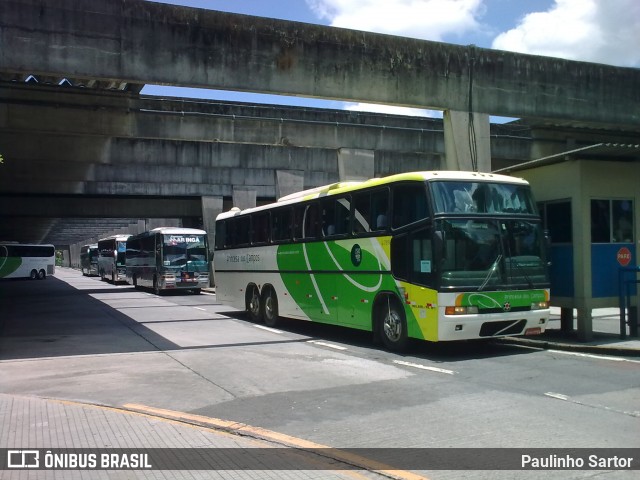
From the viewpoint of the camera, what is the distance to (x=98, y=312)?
2186 centimetres

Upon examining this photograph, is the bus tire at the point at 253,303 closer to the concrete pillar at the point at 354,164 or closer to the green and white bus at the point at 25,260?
the concrete pillar at the point at 354,164

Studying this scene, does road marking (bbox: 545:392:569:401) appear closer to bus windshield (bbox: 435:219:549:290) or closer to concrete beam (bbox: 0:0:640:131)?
bus windshield (bbox: 435:219:549:290)

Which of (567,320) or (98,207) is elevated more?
(98,207)

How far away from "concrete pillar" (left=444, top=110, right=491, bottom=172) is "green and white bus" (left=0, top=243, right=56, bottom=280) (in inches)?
1851

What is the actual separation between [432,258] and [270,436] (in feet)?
16.8

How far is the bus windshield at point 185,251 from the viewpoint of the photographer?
30984 mm

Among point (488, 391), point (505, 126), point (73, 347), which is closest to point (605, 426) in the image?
point (488, 391)

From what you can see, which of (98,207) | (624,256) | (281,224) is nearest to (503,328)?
(624,256)

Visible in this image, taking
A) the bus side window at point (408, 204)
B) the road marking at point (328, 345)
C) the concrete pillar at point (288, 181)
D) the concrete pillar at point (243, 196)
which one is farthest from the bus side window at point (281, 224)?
the concrete pillar at point (243, 196)

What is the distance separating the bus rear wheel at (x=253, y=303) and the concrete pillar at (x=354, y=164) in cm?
696

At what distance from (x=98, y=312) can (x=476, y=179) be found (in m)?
15.4

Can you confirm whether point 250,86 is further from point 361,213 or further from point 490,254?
point 490,254

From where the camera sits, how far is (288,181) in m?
32.6

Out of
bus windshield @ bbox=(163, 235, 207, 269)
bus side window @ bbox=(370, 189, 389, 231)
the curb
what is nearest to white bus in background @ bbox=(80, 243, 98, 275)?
bus windshield @ bbox=(163, 235, 207, 269)
